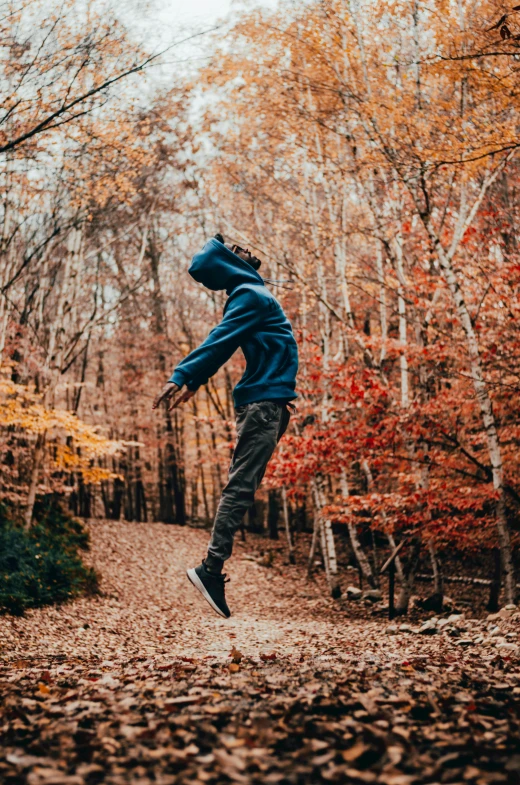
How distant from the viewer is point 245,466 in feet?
13.4

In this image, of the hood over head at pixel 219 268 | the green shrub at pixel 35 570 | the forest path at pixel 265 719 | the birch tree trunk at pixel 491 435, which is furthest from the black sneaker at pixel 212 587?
the green shrub at pixel 35 570

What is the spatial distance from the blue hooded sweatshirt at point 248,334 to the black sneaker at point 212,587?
121 centimetres

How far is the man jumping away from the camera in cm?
400

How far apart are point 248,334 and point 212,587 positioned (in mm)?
1766

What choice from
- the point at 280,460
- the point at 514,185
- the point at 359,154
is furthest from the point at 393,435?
the point at 514,185

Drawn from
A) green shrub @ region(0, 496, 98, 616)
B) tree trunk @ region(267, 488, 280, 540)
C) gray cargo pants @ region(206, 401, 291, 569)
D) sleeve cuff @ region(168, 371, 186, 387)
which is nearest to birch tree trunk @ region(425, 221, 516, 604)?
gray cargo pants @ region(206, 401, 291, 569)

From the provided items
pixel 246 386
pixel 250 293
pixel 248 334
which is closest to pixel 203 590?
pixel 246 386

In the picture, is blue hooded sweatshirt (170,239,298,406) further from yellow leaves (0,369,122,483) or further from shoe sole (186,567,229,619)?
yellow leaves (0,369,122,483)

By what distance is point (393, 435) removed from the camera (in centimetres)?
893

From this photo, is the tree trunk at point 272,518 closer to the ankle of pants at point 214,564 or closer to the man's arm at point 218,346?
the ankle of pants at point 214,564

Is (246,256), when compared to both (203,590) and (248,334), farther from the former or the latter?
(203,590)

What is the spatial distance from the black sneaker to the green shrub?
5974 mm

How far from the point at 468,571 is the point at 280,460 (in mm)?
8206

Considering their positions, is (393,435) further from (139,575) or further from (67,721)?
(139,575)
